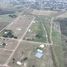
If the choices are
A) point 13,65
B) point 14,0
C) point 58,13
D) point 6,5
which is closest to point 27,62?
point 13,65

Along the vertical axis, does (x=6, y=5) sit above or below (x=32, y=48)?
below

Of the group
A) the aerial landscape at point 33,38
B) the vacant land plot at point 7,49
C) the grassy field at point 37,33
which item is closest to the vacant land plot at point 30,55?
the aerial landscape at point 33,38

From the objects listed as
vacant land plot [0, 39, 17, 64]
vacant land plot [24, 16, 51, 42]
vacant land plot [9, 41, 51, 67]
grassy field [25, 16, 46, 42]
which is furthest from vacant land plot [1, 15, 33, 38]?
vacant land plot [9, 41, 51, 67]

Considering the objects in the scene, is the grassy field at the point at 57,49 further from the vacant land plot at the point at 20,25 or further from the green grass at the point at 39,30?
the vacant land plot at the point at 20,25

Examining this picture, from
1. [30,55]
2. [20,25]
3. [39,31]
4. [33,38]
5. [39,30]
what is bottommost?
[20,25]

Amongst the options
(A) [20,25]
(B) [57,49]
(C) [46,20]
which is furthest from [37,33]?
(C) [46,20]

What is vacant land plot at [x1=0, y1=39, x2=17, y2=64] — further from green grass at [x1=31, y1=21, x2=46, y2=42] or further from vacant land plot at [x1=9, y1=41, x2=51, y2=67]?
green grass at [x1=31, y1=21, x2=46, y2=42]

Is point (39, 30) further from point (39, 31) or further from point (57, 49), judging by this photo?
point (57, 49)

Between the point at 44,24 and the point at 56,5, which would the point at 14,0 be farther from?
the point at 44,24
